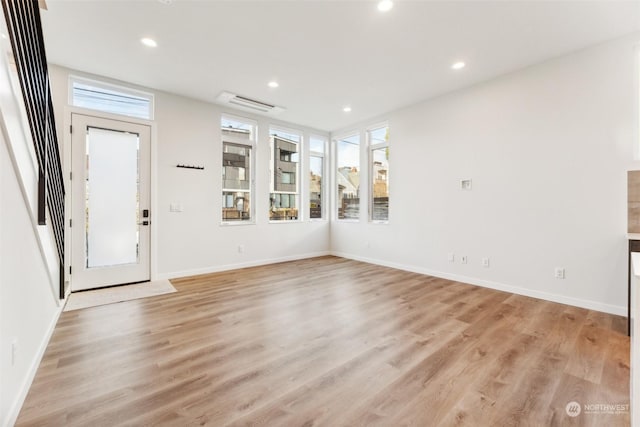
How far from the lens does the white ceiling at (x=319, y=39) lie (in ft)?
8.18

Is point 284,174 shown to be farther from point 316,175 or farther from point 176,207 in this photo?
point 176,207

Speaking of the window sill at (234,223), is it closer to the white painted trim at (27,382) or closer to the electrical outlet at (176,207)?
the electrical outlet at (176,207)

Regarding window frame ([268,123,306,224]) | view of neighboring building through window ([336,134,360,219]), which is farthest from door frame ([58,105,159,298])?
view of neighboring building through window ([336,134,360,219])

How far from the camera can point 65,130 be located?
3.57m

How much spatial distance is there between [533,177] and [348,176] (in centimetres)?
344

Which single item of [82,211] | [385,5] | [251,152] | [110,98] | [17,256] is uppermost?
[385,5]

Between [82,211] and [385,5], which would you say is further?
[82,211]

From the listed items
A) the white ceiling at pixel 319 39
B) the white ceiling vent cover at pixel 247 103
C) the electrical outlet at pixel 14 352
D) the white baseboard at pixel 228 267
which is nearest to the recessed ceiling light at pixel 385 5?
the white ceiling at pixel 319 39

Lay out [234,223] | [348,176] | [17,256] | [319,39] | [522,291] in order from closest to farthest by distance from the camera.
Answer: [17,256], [319,39], [522,291], [234,223], [348,176]

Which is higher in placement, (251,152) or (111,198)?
(251,152)

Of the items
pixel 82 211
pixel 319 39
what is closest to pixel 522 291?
pixel 319 39

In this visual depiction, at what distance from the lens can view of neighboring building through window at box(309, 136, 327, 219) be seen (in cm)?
631

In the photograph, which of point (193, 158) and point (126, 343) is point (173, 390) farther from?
point (193, 158)

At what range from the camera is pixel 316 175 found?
6465 millimetres
